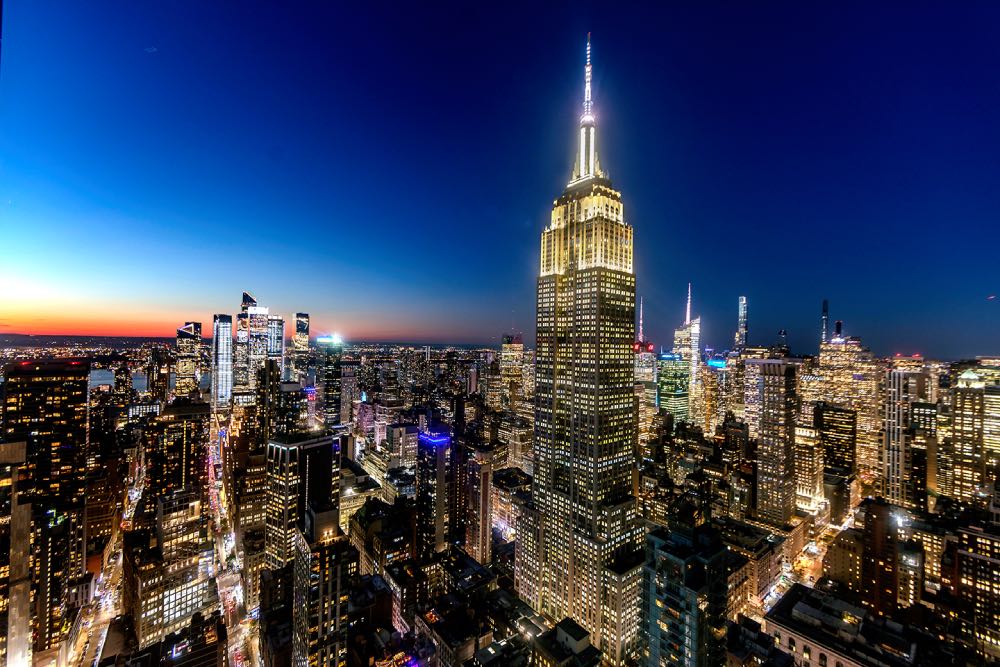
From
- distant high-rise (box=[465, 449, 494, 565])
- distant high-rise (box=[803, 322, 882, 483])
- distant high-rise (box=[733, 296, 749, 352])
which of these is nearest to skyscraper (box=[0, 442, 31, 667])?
distant high-rise (box=[465, 449, 494, 565])

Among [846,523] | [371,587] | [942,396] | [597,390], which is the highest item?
[597,390]

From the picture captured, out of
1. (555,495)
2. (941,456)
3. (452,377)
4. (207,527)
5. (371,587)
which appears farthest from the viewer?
(452,377)

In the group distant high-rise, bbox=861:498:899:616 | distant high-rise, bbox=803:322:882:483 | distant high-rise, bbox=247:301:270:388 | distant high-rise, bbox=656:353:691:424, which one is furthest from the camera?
distant high-rise, bbox=656:353:691:424

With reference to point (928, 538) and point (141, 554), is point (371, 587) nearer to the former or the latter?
point (141, 554)

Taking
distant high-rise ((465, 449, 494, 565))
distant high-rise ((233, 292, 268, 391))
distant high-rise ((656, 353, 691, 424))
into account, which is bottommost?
distant high-rise ((465, 449, 494, 565))

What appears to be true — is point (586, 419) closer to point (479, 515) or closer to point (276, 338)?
point (479, 515)

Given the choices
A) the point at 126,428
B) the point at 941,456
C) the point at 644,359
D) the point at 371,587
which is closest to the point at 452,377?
the point at 644,359

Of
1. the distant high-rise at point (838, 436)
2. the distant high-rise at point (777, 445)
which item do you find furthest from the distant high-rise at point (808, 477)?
the distant high-rise at point (838, 436)

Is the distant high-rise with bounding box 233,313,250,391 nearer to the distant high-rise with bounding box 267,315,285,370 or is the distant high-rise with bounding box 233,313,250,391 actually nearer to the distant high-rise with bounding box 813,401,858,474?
the distant high-rise with bounding box 267,315,285,370
